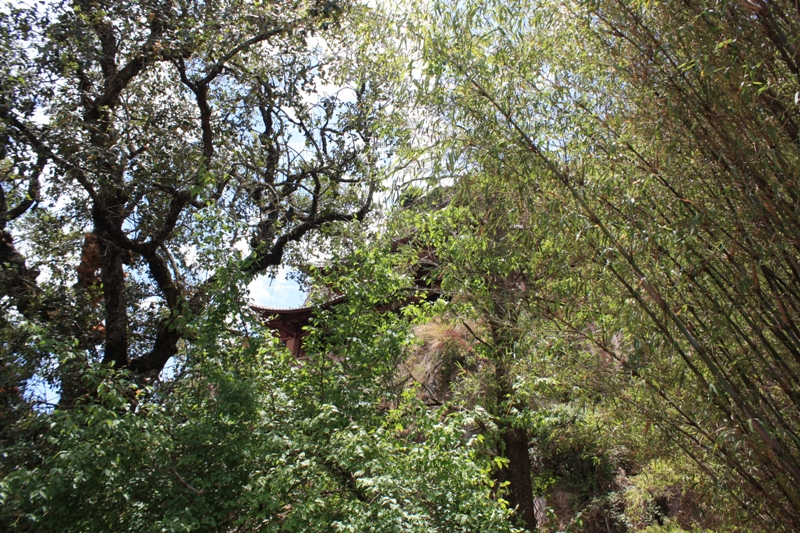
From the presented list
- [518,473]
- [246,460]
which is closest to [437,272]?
[246,460]

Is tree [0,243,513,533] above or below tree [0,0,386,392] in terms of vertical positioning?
below

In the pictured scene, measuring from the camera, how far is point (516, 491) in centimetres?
522

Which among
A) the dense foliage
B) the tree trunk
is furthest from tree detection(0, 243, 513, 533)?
the tree trunk

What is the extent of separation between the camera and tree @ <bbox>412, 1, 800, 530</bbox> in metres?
1.96

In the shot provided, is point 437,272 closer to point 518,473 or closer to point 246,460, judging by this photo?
point 246,460

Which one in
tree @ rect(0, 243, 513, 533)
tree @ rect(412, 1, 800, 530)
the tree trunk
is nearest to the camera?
tree @ rect(412, 1, 800, 530)

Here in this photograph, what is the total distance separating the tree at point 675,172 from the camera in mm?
1958

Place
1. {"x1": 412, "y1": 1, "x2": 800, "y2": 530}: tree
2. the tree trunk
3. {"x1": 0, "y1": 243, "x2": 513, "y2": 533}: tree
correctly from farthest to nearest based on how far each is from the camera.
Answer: the tree trunk
{"x1": 0, "y1": 243, "x2": 513, "y2": 533}: tree
{"x1": 412, "y1": 1, "x2": 800, "y2": 530}: tree

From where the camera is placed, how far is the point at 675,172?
2271 mm

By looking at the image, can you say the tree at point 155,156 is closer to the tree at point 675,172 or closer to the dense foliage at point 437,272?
the dense foliage at point 437,272

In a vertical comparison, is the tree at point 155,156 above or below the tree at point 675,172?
above

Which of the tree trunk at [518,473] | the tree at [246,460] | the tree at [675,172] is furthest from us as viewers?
the tree trunk at [518,473]

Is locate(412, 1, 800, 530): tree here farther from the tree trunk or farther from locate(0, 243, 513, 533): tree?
the tree trunk

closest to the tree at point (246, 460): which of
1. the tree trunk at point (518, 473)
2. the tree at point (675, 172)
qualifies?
the tree at point (675, 172)
